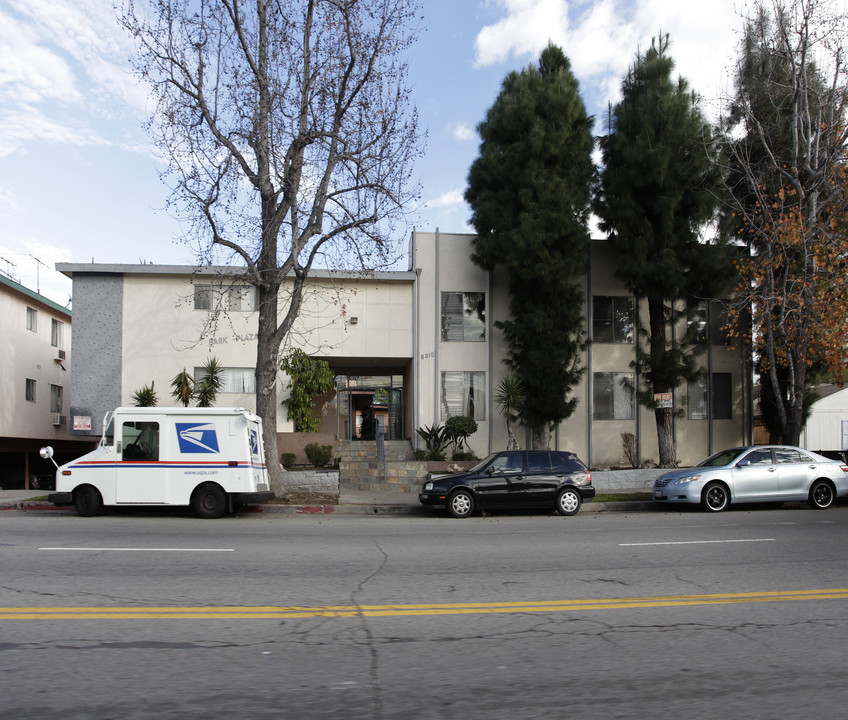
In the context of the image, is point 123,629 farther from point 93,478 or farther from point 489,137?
point 489,137

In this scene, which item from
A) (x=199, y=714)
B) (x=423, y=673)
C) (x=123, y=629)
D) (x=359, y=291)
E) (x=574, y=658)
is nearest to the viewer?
(x=199, y=714)

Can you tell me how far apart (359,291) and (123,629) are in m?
19.3

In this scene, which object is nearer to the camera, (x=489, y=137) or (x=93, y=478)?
(x=93, y=478)

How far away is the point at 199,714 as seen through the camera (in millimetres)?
4094

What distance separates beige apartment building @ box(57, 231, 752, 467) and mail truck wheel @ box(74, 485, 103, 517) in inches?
358

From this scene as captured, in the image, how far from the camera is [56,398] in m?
33.4

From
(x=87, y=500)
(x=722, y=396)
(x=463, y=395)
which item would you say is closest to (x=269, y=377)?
(x=87, y=500)

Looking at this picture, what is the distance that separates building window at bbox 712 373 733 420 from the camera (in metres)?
26.2

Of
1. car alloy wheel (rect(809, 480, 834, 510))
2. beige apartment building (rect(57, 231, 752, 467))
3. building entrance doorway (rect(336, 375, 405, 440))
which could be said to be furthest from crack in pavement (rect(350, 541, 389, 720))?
building entrance doorway (rect(336, 375, 405, 440))

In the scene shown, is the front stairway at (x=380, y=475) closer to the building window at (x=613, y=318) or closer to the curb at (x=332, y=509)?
the curb at (x=332, y=509)

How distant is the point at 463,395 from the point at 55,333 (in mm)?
20867

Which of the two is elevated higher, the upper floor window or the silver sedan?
the upper floor window

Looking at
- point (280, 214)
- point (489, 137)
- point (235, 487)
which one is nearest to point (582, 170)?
point (489, 137)

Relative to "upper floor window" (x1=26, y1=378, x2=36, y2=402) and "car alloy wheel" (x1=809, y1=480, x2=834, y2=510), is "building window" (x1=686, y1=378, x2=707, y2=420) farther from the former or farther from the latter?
"upper floor window" (x1=26, y1=378, x2=36, y2=402)
